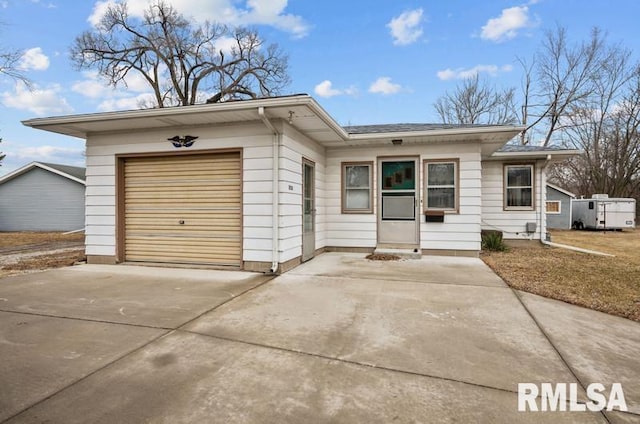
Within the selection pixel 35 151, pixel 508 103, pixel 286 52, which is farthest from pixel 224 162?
pixel 35 151

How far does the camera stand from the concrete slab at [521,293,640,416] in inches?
91.1

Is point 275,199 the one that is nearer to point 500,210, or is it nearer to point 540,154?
point 500,210

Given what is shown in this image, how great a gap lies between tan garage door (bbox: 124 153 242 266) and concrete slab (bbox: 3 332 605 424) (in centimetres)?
369

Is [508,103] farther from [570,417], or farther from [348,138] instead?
[570,417]

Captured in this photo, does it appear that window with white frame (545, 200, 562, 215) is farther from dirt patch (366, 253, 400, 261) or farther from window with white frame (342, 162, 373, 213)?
dirt patch (366, 253, 400, 261)

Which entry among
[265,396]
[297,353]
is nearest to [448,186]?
[297,353]

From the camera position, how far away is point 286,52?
20.3 meters

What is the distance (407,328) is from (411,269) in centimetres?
297

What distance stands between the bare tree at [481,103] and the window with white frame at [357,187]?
52.0ft

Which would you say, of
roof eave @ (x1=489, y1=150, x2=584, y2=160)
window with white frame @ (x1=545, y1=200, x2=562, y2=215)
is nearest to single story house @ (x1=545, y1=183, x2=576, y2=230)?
window with white frame @ (x1=545, y1=200, x2=562, y2=215)

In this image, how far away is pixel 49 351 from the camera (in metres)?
2.69

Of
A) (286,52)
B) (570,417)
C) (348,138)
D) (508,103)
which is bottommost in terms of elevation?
(570,417)

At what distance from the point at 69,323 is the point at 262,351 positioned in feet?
6.66

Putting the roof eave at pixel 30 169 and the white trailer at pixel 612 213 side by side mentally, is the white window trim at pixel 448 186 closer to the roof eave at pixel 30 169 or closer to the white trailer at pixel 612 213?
the white trailer at pixel 612 213
